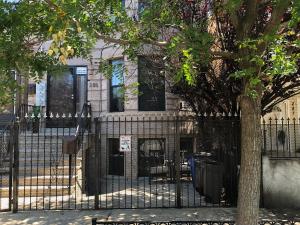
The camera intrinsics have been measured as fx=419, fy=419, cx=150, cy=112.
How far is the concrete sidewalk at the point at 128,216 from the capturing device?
8.57 metres

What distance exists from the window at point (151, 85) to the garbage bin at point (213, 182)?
342 cm

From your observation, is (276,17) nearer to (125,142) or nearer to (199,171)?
(125,142)

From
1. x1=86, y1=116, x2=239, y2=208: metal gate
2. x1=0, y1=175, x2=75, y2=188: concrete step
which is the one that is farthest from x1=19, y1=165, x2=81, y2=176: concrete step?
x1=86, y1=116, x2=239, y2=208: metal gate

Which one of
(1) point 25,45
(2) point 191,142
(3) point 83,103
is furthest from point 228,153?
(3) point 83,103

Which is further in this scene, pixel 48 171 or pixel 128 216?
pixel 48 171

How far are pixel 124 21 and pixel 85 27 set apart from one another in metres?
1.64

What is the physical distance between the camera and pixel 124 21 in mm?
6730

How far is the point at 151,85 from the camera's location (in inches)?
539

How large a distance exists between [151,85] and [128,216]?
5.74m

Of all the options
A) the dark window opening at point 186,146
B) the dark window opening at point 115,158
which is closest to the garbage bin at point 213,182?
the dark window opening at point 186,146

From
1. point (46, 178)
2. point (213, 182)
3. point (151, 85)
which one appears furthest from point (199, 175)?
point (46, 178)

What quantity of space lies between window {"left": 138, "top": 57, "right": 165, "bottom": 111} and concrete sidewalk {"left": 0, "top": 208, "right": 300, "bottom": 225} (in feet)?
14.1

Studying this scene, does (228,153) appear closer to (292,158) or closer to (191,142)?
(292,158)

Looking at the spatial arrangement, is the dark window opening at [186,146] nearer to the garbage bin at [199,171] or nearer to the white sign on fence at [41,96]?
the garbage bin at [199,171]
